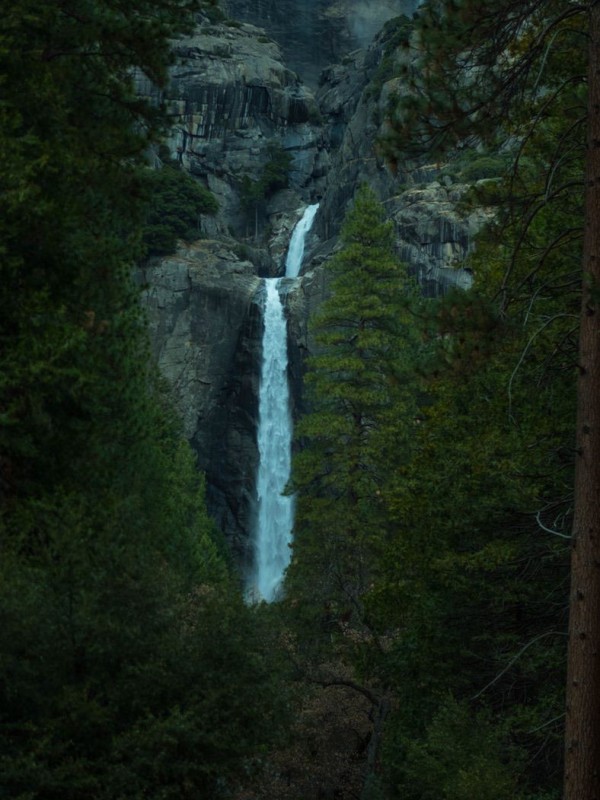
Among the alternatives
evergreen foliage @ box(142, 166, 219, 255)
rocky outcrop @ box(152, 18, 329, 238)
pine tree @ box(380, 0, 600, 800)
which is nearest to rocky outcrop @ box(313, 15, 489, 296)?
rocky outcrop @ box(152, 18, 329, 238)

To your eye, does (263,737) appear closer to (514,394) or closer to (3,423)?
(3,423)

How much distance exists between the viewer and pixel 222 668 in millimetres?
9117

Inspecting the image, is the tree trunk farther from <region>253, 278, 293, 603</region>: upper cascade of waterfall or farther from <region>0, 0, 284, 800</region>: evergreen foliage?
<region>253, 278, 293, 603</region>: upper cascade of waterfall

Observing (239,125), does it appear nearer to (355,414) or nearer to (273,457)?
(273,457)

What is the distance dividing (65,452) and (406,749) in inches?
251

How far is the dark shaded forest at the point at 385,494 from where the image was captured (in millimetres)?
8398

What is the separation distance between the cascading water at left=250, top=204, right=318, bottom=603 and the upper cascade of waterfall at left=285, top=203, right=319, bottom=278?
30.9 ft

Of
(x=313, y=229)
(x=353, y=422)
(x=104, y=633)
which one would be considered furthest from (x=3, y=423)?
(x=313, y=229)

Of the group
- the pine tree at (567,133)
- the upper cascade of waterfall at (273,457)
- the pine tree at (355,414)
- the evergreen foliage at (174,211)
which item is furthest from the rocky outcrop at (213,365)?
the pine tree at (567,133)

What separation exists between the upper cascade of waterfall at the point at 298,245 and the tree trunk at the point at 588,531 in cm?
5062

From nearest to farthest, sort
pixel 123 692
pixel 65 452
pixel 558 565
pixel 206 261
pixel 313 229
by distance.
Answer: pixel 123 692, pixel 65 452, pixel 558 565, pixel 206 261, pixel 313 229

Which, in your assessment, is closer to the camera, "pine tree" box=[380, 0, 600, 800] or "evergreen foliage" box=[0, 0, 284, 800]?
"pine tree" box=[380, 0, 600, 800]

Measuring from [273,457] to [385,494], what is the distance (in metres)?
30.1

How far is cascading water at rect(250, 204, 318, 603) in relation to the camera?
1813 inches
